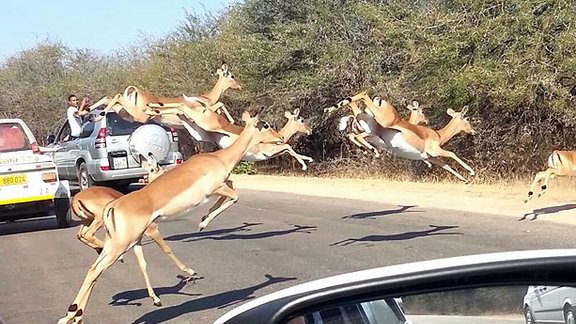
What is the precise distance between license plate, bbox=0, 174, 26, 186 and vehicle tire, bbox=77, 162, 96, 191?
19.9 ft

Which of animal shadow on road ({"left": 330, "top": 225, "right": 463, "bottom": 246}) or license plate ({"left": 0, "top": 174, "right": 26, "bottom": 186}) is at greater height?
license plate ({"left": 0, "top": 174, "right": 26, "bottom": 186})

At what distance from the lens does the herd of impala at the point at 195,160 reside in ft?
25.8

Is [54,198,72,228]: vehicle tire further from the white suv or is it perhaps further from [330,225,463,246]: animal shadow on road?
[330,225,463,246]: animal shadow on road

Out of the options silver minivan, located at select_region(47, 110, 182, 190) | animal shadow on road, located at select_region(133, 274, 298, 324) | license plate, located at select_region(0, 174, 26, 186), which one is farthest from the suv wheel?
animal shadow on road, located at select_region(133, 274, 298, 324)

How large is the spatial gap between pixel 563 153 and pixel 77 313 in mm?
10662

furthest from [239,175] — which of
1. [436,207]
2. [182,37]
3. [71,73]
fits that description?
[71,73]

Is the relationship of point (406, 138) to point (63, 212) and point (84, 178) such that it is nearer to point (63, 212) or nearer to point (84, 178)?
point (63, 212)

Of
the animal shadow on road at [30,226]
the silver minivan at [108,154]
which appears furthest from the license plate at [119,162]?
the animal shadow on road at [30,226]

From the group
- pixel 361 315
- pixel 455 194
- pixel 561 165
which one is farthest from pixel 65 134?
pixel 361 315

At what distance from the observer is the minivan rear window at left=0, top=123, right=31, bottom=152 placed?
50.7 feet

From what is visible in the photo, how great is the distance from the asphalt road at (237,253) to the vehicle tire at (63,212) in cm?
19

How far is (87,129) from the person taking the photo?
21.1m

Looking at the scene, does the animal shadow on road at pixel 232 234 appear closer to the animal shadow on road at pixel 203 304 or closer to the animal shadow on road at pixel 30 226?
the animal shadow on road at pixel 30 226

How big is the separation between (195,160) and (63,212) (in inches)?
266
